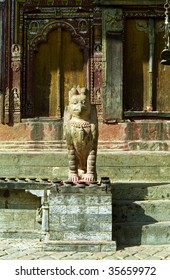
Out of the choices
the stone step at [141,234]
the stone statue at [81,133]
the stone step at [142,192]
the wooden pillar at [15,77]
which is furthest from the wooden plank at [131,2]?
the stone step at [141,234]

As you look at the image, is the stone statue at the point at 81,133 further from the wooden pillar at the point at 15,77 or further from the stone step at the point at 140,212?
the wooden pillar at the point at 15,77

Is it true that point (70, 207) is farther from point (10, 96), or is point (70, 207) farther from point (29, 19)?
point (29, 19)

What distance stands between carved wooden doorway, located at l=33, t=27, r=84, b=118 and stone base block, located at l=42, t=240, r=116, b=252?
18.0 ft

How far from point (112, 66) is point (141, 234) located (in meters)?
5.50

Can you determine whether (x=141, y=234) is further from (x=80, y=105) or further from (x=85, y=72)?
(x=85, y=72)

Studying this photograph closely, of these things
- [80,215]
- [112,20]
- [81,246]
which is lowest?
[81,246]

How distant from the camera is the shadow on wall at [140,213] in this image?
284 inches

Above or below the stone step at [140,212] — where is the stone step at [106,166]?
above

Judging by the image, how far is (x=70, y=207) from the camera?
6941 mm

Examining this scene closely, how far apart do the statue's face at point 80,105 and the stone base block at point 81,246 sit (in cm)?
216

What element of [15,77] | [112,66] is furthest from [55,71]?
[112,66]

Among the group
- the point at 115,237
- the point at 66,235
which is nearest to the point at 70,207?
the point at 66,235

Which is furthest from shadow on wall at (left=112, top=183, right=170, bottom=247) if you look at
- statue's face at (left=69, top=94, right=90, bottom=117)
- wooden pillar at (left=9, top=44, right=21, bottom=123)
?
wooden pillar at (left=9, top=44, right=21, bottom=123)

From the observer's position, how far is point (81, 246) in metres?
6.76
